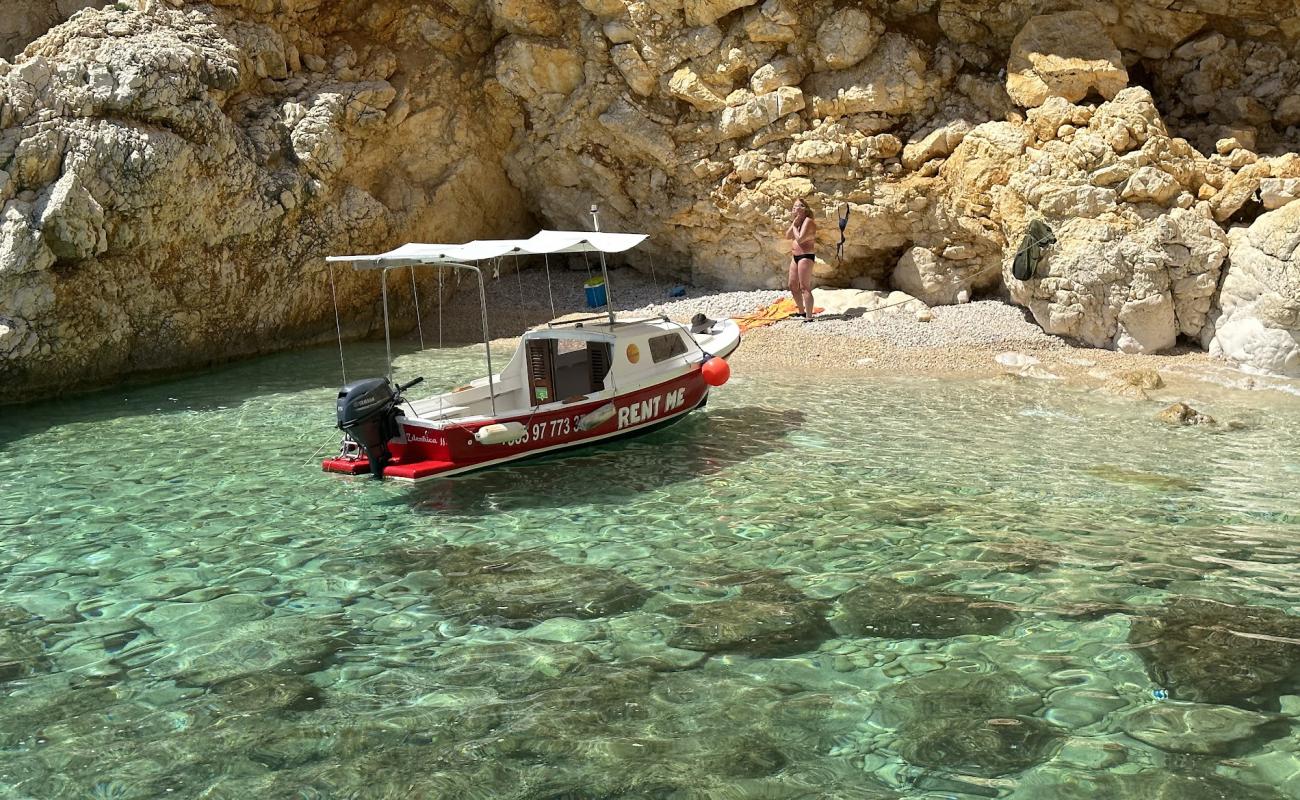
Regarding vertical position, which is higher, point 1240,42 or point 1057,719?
point 1240,42

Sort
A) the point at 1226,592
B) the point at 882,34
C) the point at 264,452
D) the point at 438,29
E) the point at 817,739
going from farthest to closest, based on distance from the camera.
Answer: the point at 438,29, the point at 882,34, the point at 264,452, the point at 1226,592, the point at 817,739

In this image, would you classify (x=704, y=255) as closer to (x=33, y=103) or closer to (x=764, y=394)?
(x=764, y=394)

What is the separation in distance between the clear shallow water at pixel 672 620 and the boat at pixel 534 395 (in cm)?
40

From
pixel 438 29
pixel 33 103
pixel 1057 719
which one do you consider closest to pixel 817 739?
pixel 1057 719

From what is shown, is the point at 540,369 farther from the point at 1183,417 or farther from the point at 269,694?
the point at 1183,417

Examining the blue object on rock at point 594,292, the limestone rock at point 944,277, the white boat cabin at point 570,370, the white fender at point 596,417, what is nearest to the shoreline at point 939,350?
the blue object on rock at point 594,292

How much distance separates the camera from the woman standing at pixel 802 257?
19.1 m

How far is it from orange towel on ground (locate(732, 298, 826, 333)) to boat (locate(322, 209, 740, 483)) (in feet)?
17.5

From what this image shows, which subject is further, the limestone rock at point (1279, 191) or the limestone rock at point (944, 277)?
the limestone rock at point (944, 277)

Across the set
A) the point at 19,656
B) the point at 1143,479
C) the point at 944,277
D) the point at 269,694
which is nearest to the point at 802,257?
the point at 944,277

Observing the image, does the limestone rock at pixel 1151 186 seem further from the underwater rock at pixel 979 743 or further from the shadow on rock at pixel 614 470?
the underwater rock at pixel 979 743

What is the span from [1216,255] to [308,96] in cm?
1643

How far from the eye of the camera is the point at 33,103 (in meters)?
15.2

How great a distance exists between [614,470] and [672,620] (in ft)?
14.3
